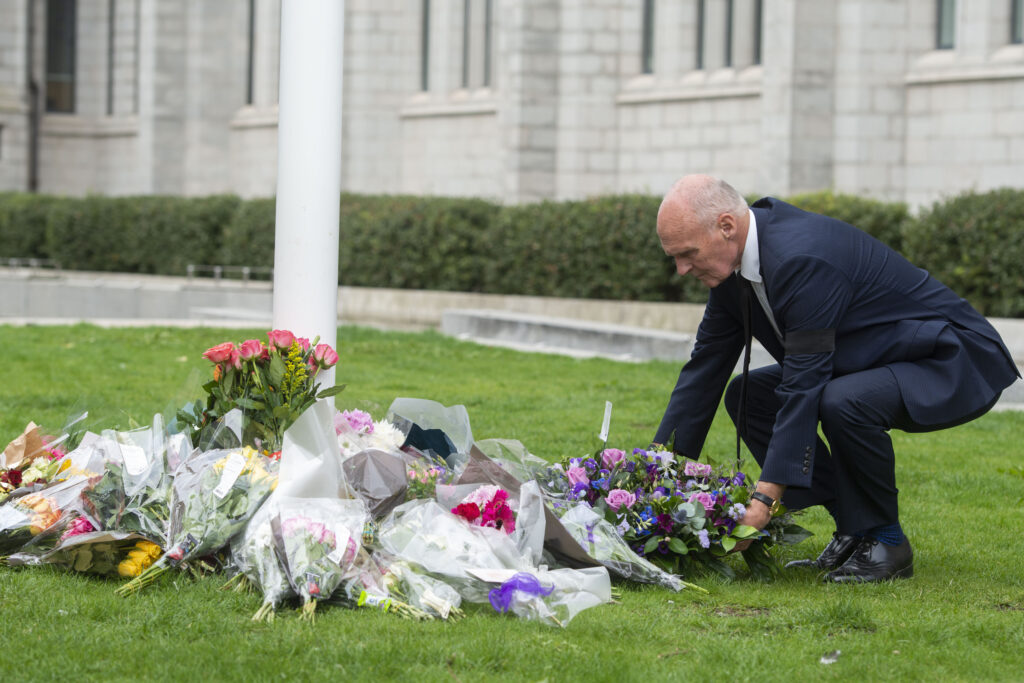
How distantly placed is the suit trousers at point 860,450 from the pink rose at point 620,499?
0.70 m

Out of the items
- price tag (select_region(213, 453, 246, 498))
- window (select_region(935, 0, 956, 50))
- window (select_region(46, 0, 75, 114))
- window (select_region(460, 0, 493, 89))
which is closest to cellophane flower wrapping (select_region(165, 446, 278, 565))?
price tag (select_region(213, 453, 246, 498))

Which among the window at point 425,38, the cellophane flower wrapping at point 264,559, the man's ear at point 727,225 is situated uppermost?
the window at point 425,38

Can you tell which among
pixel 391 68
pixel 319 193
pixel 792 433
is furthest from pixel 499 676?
pixel 391 68

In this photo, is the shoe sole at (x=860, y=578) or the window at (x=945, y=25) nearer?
the shoe sole at (x=860, y=578)

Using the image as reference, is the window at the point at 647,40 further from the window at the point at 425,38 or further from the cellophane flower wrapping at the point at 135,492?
the cellophane flower wrapping at the point at 135,492

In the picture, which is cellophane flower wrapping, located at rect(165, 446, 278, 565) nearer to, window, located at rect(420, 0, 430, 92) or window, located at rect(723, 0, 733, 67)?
window, located at rect(723, 0, 733, 67)

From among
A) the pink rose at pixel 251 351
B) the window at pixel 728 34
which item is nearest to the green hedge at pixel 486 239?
the window at pixel 728 34

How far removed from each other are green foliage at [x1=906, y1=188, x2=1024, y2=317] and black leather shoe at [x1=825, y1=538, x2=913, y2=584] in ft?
25.2

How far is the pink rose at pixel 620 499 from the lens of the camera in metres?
4.62

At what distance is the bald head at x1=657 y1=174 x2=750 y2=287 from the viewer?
14.5 ft

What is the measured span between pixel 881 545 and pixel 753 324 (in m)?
0.90

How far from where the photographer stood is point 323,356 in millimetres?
4770

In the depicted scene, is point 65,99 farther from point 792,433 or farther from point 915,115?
point 792,433

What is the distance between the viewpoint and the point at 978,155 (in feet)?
53.8
